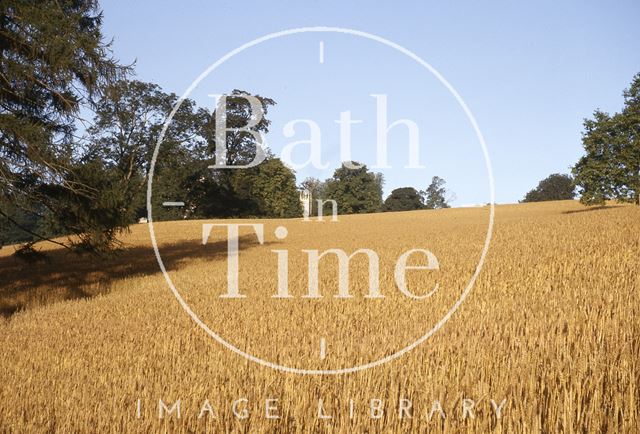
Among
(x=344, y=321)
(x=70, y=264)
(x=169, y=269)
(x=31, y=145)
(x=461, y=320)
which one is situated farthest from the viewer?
(x=70, y=264)

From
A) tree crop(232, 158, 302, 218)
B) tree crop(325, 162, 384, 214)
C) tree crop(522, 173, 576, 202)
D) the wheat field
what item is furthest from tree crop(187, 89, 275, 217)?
tree crop(522, 173, 576, 202)

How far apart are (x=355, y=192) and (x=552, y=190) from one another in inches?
2563

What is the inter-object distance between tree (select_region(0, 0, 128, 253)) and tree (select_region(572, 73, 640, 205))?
41.2 m

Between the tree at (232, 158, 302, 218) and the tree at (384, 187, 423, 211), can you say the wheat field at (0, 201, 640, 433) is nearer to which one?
the tree at (232, 158, 302, 218)

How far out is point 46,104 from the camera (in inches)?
474

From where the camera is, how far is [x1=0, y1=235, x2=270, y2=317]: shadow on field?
40.6 feet

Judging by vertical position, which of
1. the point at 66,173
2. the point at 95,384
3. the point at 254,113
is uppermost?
the point at 254,113

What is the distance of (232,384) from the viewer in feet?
12.8

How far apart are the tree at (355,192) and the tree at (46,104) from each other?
7685cm

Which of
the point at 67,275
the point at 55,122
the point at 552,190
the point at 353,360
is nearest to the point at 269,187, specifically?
the point at 67,275

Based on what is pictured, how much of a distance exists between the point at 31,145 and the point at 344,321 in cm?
835

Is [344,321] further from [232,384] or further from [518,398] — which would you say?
[518,398]

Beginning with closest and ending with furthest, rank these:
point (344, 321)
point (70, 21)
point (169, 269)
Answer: point (344, 321), point (70, 21), point (169, 269)

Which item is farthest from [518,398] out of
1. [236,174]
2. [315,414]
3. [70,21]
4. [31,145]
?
[236,174]
